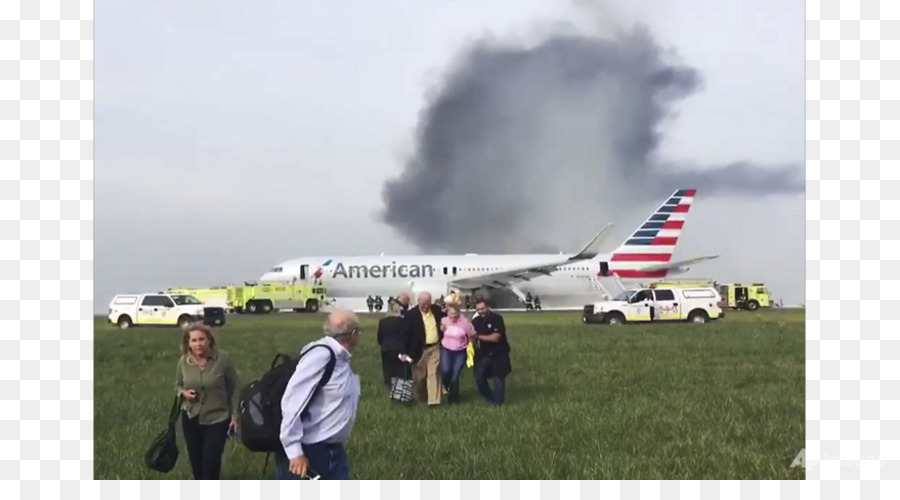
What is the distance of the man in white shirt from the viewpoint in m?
5.71

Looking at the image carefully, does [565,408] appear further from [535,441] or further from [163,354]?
[163,354]

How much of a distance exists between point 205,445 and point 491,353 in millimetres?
6794

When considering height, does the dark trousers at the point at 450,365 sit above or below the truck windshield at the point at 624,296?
below

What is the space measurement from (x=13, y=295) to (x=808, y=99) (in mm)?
6392

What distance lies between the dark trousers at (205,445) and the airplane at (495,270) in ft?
153

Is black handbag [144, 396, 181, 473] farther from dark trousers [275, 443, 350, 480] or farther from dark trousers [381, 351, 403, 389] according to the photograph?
dark trousers [381, 351, 403, 389]

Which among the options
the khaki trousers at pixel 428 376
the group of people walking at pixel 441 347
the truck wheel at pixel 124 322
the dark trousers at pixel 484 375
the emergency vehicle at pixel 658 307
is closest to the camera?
the group of people walking at pixel 441 347

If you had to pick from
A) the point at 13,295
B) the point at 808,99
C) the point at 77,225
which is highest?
the point at 808,99

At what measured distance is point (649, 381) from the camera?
52.4ft

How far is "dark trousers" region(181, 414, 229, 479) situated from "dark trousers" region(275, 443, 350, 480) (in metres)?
1.68

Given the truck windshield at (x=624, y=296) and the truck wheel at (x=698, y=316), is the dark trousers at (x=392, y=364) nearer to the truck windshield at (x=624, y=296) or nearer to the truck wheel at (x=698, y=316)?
the truck windshield at (x=624, y=296)

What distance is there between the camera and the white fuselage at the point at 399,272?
56.5 metres

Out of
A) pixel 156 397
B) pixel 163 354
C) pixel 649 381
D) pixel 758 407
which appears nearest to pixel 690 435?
pixel 758 407

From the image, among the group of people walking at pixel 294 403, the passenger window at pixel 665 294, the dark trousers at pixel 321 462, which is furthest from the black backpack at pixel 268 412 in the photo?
the passenger window at pixel 665 294
